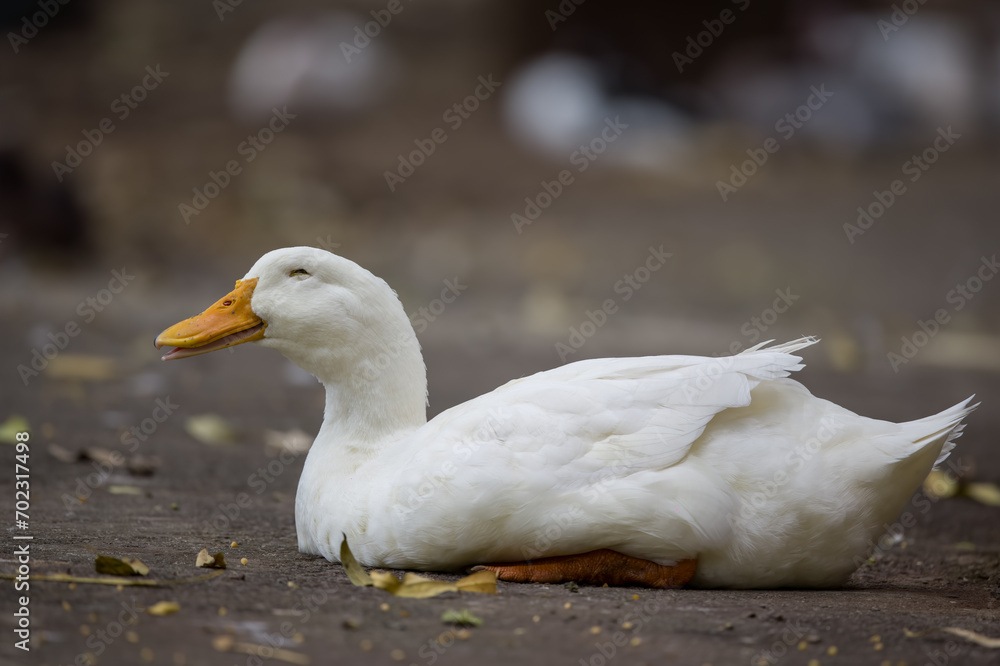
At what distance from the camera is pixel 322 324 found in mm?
3844

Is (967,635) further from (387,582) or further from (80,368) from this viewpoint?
(80,368)

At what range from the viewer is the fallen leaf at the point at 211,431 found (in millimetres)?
6258

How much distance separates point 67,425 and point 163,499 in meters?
1.79

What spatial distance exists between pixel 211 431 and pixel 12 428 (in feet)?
3.45

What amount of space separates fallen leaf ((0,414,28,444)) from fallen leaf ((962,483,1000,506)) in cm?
485

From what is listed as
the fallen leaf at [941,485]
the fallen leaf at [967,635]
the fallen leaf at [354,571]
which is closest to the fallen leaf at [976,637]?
the fallen leaf at [967,635]

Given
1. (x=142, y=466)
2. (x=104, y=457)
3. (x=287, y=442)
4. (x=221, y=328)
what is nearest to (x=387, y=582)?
(x=221, y=328)

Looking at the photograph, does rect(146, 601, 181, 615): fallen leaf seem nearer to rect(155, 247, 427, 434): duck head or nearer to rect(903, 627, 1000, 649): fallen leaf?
rect(155, 247, 427, 434): duck head

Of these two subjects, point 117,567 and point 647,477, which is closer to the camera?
point 117,567

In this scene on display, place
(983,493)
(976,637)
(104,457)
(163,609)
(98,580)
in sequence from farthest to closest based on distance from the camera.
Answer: (983,493), (104,457), (98,580), (976,637), (163,609)

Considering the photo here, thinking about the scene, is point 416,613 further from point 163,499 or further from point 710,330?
point 710,330

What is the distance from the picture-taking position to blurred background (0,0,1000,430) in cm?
1018

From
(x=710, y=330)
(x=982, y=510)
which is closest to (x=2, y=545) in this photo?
(x=982, y=510)

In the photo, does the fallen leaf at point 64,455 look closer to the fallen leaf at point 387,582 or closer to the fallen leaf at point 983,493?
the fallen leaf at point 387,582
